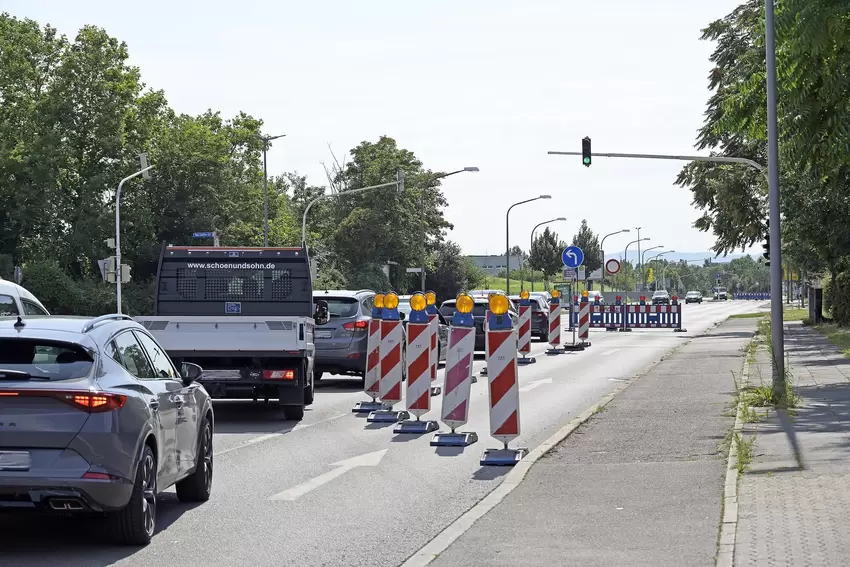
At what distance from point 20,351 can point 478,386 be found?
15771mm

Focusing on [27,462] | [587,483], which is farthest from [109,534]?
[587,483]

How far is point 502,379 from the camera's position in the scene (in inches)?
502

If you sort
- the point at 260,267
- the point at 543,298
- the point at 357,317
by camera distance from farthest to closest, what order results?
the point at 543,298 → the point at 357,317 → the point at 260,267

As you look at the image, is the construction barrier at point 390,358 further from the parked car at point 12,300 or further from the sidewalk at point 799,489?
the sidewalk at point 799,489

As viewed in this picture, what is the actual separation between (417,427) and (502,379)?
116 inches

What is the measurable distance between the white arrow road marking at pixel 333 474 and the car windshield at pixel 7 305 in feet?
12.6

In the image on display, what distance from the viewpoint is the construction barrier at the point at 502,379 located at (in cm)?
1261

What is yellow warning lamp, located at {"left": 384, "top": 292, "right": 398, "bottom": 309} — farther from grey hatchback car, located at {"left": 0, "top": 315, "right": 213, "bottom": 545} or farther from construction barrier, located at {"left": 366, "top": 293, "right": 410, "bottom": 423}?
grey hatchback car, located at {"left": 0, "top": 315, "right": 213, "bottom": 545}

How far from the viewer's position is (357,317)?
23.0 m

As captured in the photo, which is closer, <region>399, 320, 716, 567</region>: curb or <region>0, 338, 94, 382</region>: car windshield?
<region>399, 320, 716, 567</region>: curb

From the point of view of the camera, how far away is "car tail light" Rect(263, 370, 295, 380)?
16.7 m

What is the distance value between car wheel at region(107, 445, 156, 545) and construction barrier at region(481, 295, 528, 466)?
4659 millimetres

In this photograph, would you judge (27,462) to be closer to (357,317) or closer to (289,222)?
(357,317)

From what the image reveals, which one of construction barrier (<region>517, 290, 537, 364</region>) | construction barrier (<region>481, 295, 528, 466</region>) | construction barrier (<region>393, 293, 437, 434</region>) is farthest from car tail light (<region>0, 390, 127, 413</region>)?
construction barrier (<region>517, 290, 537, 364</region>)
